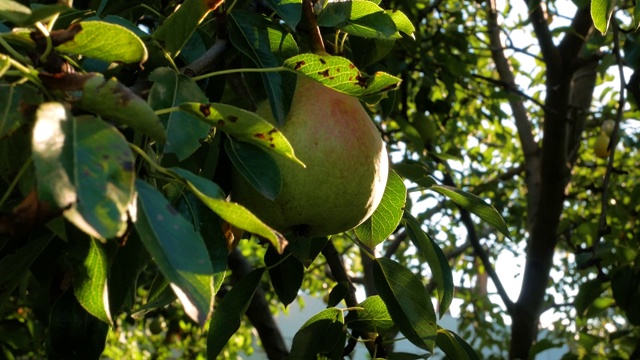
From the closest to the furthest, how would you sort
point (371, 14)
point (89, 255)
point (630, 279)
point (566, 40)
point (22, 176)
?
1. point (22, 176)
2. point (89, 255)
3. point (371, 14)
4. point (630, 279)
5. point (566, 40)

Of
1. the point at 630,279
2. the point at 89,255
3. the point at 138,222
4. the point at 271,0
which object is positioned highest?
the point at 630,279

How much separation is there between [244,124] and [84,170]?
0.70ft

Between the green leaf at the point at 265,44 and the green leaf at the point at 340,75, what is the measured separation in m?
0.04

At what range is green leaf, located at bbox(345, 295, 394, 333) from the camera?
142 centimetres

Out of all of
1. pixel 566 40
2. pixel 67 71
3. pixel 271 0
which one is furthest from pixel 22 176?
pixel 566 40

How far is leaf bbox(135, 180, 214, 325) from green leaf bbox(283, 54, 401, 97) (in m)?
0.32

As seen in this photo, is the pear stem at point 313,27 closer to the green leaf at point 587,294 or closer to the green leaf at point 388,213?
the green leaf at point 388,213

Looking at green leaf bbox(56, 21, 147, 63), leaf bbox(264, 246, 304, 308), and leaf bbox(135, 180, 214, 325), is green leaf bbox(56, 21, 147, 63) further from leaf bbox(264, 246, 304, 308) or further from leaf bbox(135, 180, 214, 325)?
leaf bbox(264, 246, 304, 308)

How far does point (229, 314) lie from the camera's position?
1.28 m

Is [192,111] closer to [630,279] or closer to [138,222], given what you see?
[138,222]

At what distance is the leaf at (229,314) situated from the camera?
1.25 m

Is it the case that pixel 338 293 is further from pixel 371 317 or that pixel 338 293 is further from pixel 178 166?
pixel 178 166

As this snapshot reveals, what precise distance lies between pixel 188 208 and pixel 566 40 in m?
2.07

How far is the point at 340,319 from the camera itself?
1.38 m
